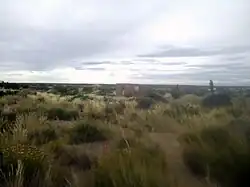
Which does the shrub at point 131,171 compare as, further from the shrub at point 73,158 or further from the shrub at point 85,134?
the shrub at point 85,134

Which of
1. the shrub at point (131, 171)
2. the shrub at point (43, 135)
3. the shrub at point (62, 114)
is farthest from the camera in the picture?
the shrub at point (62, 114)

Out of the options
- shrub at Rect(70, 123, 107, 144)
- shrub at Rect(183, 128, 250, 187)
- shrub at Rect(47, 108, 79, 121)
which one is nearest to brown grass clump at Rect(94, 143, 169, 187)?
shrub at Rect(183, 128, 250, 187)

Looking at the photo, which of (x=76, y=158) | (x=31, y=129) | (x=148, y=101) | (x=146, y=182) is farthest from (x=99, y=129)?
(x=148, y=101)

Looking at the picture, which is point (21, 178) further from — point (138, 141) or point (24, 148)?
point (138, 141)

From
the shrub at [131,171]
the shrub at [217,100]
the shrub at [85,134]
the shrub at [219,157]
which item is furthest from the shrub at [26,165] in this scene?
the shrub at [217,100]

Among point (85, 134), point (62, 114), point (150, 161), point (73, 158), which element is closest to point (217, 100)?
point (62, 114)

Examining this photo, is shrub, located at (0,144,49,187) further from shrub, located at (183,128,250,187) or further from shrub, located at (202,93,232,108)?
shrub, located at (202,93,232,108)

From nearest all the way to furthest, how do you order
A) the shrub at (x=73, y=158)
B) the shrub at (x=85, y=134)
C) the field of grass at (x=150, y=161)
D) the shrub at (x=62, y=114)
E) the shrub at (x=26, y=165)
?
the field of grass at (x=150, y=161) < the shrub at (x=26, y=165) < the shrub at (x=73, y=158) < the shrub at (x=85, y=134) < the shrub at (x=62, y=114)
